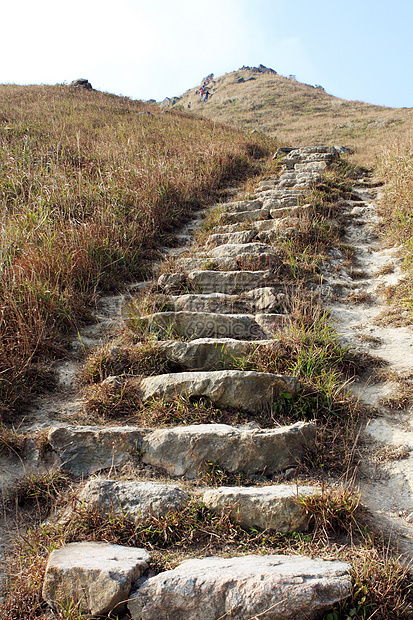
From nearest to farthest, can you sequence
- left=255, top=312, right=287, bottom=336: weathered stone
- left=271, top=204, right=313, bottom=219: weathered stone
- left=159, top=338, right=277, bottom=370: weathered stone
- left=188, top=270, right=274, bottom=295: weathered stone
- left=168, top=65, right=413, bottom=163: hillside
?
left=159, top=338, right=277, bottom=370: weathered stone
left=255, top=312, right=287, bottom=336: weathered stone
left=188, top=270, right=274, bottom=295: weathered stone
left=271, top=204, right=313, bottom=219: weathered stone
left=168, top=65, right=413, bottom=163: hillside

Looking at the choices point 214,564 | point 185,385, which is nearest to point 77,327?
point 185,385

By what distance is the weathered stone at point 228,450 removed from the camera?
8.34 ft

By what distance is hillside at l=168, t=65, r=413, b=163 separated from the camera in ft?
59.3

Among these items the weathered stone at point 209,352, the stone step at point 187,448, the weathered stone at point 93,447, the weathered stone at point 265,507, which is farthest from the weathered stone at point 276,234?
the weathered stone at point 265,507

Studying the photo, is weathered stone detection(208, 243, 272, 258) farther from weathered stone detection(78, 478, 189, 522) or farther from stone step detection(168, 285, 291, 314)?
weathered stone detection(78, 478, 189, 522)

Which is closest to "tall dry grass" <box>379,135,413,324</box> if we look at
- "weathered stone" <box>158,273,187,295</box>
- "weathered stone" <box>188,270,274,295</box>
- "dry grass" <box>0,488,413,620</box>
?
"weathered stone" <box>188,270,274,295</box>

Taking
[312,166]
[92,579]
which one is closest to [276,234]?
[312,166]

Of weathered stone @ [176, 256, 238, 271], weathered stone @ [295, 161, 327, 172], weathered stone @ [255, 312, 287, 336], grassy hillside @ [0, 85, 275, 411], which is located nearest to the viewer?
grassy hillside @ [0, 85, 275, 411]

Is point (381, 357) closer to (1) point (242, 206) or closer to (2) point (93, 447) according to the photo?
(2) point (93, 447)

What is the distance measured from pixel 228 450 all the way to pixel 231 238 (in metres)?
4.00

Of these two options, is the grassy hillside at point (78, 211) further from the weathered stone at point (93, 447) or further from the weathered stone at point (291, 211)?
the weathered stone at point (291, 211)

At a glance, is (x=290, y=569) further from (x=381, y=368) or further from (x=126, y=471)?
(x=381, y=368)

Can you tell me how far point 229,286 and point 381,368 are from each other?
199cm

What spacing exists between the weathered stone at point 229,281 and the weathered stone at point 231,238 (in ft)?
3.99
